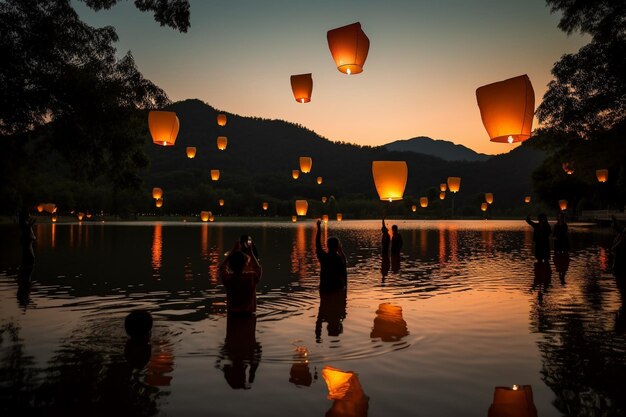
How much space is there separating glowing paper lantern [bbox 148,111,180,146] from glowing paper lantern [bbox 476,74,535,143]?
23.4ft

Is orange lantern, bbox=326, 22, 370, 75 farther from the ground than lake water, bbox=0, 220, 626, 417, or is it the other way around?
orange lantern, bbox=326, 22, 370, 75

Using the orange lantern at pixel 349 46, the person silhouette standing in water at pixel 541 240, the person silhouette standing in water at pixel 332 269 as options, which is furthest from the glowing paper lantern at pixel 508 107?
the person silhouette standing in water at pixel 541 240

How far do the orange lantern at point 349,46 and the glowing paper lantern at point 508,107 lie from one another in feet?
10.9

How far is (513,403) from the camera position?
207 inches

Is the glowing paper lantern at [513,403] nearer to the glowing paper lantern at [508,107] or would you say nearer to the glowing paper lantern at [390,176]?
the glowing paper lantern at [508,107]

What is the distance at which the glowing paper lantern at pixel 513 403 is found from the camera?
5.02 meters

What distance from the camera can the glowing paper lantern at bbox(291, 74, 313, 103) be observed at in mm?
14977

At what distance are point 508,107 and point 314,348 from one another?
4546 mm

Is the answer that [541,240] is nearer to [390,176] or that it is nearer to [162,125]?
[390,176]

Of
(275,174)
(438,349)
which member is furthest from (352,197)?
(438,349)

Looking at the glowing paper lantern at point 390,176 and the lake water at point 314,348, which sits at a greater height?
the glowing paper lantern at point 390,176

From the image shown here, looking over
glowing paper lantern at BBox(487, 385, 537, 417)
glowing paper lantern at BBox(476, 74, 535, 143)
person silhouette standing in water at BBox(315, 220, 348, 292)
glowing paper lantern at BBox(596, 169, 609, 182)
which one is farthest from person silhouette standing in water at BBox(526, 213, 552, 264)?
glowing paper lantern at BBox(487, 385, 537, 417)

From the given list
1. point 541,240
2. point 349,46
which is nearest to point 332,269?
point 349,46

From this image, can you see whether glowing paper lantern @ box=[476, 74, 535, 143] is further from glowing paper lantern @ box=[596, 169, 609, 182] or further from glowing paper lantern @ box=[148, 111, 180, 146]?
glowing paper lantern @ box=[596, 169, 609, 182]
